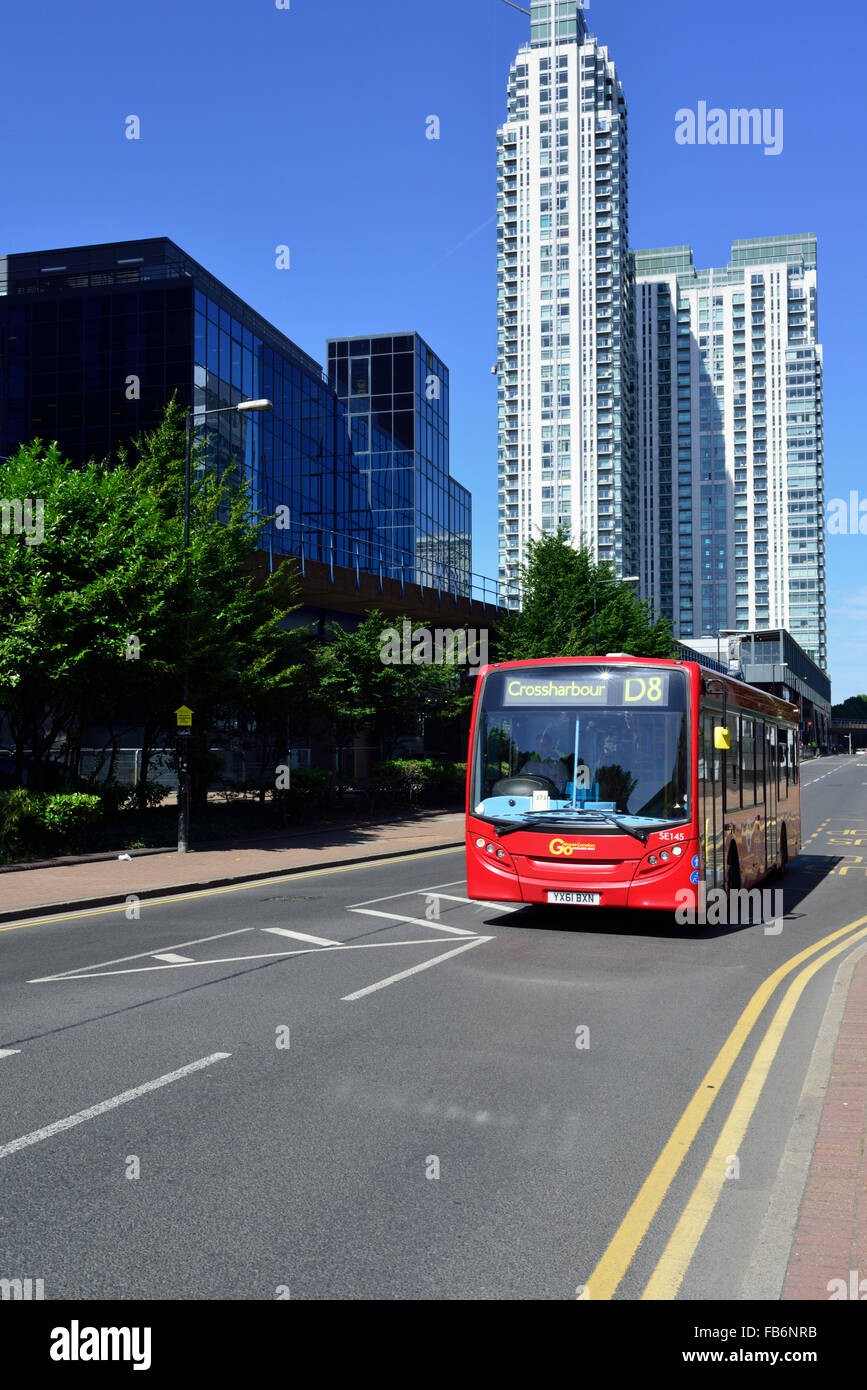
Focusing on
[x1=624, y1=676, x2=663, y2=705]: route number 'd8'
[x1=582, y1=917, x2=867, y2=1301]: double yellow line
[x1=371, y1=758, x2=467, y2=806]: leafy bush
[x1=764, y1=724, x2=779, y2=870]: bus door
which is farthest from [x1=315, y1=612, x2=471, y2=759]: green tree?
[x1=582, y1=917, x2=867, y2=1301]: double yellow line

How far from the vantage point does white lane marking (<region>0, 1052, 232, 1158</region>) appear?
547cm

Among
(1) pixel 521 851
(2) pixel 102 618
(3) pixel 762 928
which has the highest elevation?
(2) pixel 102 618

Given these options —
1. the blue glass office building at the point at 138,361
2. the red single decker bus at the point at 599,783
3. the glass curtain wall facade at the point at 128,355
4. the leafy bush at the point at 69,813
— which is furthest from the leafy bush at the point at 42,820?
the glass curtain wall facade at the point at 128,355

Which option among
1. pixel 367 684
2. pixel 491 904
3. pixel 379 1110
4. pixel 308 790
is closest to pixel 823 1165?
pixel 379 1110

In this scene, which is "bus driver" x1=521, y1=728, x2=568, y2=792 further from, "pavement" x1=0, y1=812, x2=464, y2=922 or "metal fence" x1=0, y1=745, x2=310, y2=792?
"metal fence" x1=0, y1=745, x2=310, y2=792

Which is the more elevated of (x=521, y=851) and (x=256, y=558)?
(x=256, y=558)

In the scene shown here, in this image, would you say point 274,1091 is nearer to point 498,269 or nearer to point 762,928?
point 762,928

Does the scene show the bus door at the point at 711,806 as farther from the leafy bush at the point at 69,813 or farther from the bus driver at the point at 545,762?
the leafy bush at the point at 69,813

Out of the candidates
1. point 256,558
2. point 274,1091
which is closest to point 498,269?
point 256,558

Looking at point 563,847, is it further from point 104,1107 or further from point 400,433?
point 400,433

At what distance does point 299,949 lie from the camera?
1109 centimetres

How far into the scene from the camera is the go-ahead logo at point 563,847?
11.8m

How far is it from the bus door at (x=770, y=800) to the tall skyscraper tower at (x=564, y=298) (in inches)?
4814
